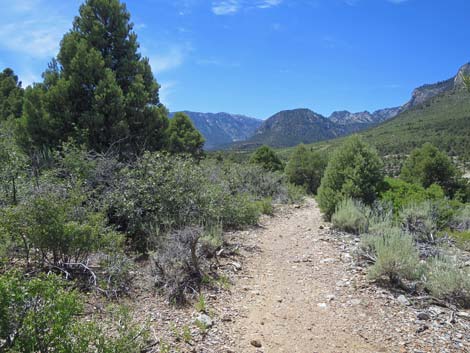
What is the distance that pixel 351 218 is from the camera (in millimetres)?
7773

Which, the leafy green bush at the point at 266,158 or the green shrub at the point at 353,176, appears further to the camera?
the leafy green bush at the point at 266,158

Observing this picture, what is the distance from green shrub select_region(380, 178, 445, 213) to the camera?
26.3 ft

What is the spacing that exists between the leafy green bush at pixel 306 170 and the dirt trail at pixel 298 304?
51.0 ft

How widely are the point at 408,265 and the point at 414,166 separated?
1363cm

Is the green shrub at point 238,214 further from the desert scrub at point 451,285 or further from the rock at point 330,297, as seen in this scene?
the desert scrub at point 451,285

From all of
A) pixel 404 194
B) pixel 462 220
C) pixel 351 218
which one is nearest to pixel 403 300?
pixel 351 218

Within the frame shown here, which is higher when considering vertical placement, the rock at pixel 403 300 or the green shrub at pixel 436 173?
the green shrub at pixel 436 173

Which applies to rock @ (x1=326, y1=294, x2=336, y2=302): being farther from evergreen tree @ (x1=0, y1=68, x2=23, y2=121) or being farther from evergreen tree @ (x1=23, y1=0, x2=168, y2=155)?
evergreen tree @ (x1=0, y1=68, x2=23, y2=121)

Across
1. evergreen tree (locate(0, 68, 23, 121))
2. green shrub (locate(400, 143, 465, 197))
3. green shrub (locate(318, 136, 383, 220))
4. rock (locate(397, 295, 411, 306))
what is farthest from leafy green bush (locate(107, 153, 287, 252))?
green shrub (locate(400, 143, 465, 197))

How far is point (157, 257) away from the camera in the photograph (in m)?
4.82

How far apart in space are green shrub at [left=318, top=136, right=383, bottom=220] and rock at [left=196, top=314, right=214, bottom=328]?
598 cm

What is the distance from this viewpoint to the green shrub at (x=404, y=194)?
8.02 m

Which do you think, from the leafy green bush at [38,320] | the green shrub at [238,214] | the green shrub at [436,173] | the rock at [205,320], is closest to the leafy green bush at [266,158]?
the green shrub at [436,173]

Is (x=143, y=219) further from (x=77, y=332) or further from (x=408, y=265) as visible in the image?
(x=408, y=265)
